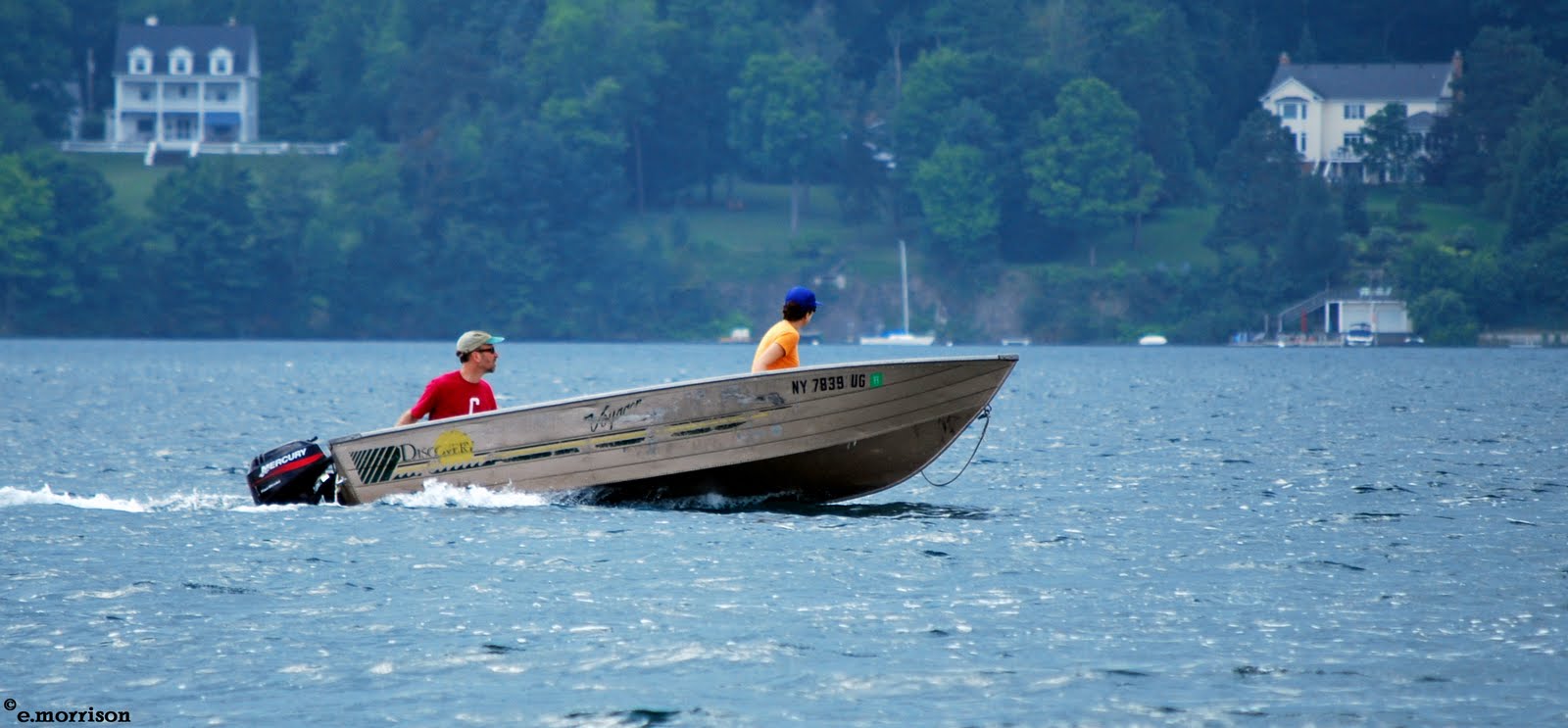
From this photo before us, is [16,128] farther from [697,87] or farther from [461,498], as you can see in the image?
[461,498]

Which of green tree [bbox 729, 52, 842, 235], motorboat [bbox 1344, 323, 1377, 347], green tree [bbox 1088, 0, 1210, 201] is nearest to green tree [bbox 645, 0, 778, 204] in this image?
green tree [bbox 729, 52, 842, 235]

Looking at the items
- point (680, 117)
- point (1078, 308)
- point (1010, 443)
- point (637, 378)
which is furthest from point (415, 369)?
point (680, 117)

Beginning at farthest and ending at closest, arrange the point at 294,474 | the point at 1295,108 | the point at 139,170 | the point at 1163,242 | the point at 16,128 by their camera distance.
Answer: the point at 1295,108 → the point at 139,170 → the point at 1163,242 → the point at 16,128 → the point at 294,474

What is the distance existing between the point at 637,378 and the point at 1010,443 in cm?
3344

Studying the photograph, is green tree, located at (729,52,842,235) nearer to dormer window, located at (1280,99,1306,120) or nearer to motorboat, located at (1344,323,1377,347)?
dormer window, located at (1280,99,1306,120)

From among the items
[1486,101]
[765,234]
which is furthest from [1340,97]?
[765,234]

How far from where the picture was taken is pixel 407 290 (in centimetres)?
13762

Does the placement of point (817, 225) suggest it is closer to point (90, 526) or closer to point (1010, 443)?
point (1010, 443)

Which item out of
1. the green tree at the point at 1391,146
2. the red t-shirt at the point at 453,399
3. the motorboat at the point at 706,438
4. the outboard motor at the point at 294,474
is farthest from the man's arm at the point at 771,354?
the green tree at the point at 1391,146

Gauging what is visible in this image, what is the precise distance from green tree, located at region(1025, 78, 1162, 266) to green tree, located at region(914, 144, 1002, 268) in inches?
149

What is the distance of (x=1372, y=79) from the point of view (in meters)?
159

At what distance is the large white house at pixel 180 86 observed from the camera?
162 metres

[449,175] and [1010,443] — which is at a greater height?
[449,175]

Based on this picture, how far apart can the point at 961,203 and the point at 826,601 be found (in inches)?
4943
